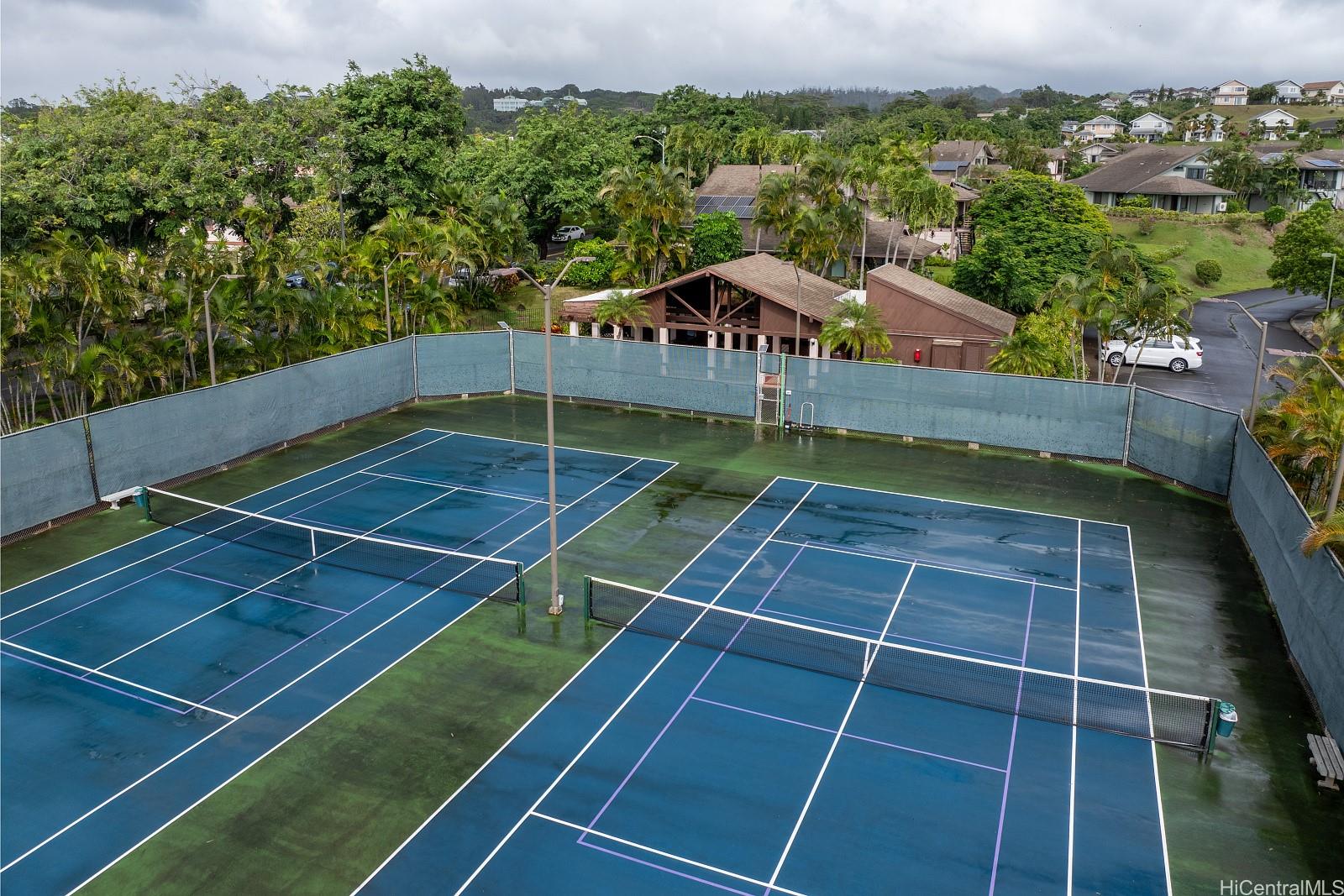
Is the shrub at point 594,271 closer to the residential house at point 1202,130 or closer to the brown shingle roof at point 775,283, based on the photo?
the brown shingle roof at point 775,283

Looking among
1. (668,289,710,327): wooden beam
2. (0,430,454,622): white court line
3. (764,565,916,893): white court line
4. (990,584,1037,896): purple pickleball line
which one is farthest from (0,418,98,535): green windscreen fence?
(668,289,710,327): wooden beam

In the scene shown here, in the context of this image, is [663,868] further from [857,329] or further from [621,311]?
[621,311]

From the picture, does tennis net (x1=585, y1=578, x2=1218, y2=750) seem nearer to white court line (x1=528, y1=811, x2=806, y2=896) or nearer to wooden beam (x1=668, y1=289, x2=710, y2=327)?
white court line (x1=528, y1=811, x2=806, y2=896)

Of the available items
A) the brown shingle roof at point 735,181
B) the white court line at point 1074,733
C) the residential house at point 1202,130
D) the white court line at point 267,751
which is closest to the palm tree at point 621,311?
the white court line at point 267,751

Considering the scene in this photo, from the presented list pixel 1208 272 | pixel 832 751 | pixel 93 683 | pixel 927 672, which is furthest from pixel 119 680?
pixel 1208 272

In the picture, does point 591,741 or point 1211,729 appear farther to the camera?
point 591,741
